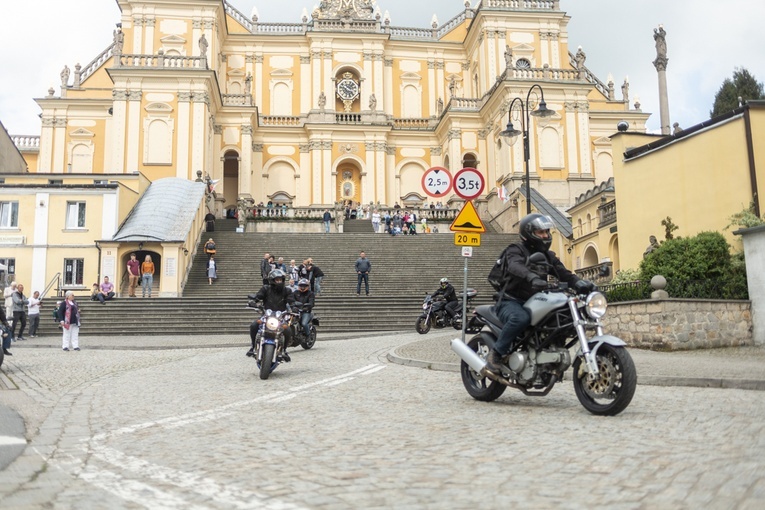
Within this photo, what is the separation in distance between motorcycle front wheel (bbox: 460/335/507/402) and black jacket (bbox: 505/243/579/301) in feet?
2.49

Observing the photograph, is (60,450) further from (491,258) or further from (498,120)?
(498,120)

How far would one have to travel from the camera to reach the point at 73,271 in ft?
95.7

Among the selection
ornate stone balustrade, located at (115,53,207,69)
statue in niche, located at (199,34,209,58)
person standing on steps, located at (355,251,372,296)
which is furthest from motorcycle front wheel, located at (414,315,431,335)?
statue in niche, located at (199,34,209,58)

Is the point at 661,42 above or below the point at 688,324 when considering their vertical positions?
above

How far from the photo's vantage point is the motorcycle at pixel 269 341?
10242mm

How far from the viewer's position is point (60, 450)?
5.43 meters

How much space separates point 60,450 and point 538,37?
51.8 m

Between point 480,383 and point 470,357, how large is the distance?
1.27 feet

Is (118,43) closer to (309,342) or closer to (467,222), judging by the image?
(309,342)

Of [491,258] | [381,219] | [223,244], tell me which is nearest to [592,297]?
[491,258]

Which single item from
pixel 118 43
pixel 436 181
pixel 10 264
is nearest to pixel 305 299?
pixel 436 181

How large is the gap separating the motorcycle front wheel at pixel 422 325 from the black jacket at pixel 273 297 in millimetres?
8115

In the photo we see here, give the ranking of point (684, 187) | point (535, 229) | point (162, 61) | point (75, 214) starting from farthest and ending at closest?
point (162, 61), point (75, 214), point (684, 187), point (535, 229)

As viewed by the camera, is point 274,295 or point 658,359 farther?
point 274,295
